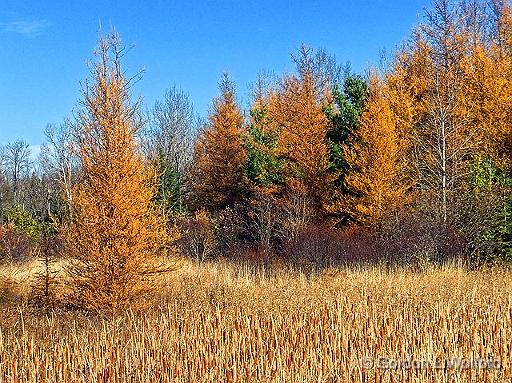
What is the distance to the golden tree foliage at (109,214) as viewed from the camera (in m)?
10.0

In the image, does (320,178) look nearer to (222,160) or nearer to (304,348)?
(222,160)

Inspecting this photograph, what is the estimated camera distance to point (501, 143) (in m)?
23.5

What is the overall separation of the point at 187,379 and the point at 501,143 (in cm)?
2208

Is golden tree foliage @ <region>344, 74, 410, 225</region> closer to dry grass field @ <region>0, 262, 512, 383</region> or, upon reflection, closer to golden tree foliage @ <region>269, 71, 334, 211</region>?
golden tree foliage @ <region>269, 71, 334, 211</region>

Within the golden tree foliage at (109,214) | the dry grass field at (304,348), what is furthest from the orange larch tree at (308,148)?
the dry grass field at (304,348)

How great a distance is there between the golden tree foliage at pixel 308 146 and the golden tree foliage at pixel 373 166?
177 cm

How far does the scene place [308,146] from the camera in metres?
23.7

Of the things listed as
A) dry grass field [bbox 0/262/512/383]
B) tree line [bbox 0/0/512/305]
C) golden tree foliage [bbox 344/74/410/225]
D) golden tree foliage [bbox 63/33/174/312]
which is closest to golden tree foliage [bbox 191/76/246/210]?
tree line [bbox 0/0/512/305]

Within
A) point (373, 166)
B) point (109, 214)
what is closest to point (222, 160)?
point (373, 166)

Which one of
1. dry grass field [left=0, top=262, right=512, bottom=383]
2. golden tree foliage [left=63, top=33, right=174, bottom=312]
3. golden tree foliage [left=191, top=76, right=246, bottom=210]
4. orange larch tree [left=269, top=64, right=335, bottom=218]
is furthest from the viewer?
golden tree foliage [left=191, top=76, right=246, bottom=210]

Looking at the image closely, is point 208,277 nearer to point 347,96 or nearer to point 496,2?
point 347,96

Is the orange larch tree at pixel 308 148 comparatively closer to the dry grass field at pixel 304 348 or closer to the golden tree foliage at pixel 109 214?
the golden tree foliage at pixel 109 214

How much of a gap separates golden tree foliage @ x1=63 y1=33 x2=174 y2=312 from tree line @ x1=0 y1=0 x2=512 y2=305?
0.03m

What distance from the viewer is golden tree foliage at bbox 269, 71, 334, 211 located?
23281mm
